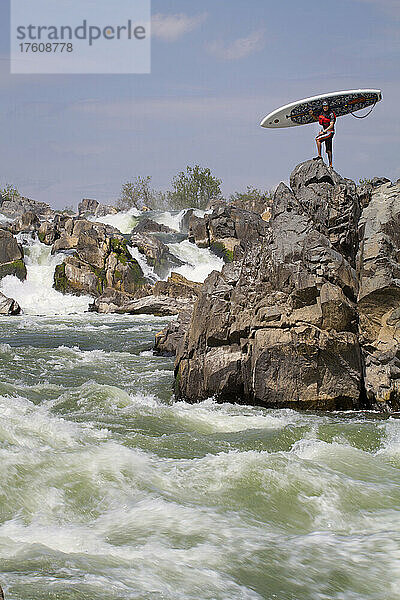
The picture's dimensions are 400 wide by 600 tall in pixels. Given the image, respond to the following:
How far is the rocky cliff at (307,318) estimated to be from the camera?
9359mm

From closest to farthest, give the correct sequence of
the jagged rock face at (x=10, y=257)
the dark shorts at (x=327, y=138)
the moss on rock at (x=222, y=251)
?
the dark shorts at (x=327, y=138) → the jagged rock face at (x=10, y=257) → the moss on rock at (x=222, y=251)

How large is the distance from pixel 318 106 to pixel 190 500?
1484 centimetres

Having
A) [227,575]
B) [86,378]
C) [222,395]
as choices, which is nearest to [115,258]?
[86,378]

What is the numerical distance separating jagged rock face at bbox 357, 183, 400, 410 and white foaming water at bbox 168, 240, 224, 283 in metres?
28.8

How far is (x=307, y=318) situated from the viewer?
9609mm

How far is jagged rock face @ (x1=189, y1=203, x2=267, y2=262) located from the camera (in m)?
43.2

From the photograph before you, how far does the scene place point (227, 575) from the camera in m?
4.15

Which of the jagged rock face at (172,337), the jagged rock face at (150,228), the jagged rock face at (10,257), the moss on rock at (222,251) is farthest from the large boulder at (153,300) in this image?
the jagged rock face at (150,228)

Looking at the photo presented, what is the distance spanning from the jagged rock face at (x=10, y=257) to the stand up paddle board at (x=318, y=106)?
20.4 m

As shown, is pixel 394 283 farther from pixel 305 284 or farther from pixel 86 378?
pixel 86 378

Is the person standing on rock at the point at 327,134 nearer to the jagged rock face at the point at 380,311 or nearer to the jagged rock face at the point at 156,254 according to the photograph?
the jagged rock face at the point at 380,311

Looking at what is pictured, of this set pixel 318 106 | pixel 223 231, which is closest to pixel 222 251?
pixel 223 231

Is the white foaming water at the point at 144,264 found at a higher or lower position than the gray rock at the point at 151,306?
higher

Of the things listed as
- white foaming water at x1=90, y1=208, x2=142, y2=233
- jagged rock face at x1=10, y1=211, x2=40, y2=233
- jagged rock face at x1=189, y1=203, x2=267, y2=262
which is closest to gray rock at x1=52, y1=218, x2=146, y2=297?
jagged rock face at x1=10, y1=211, x2=40, y2=233
